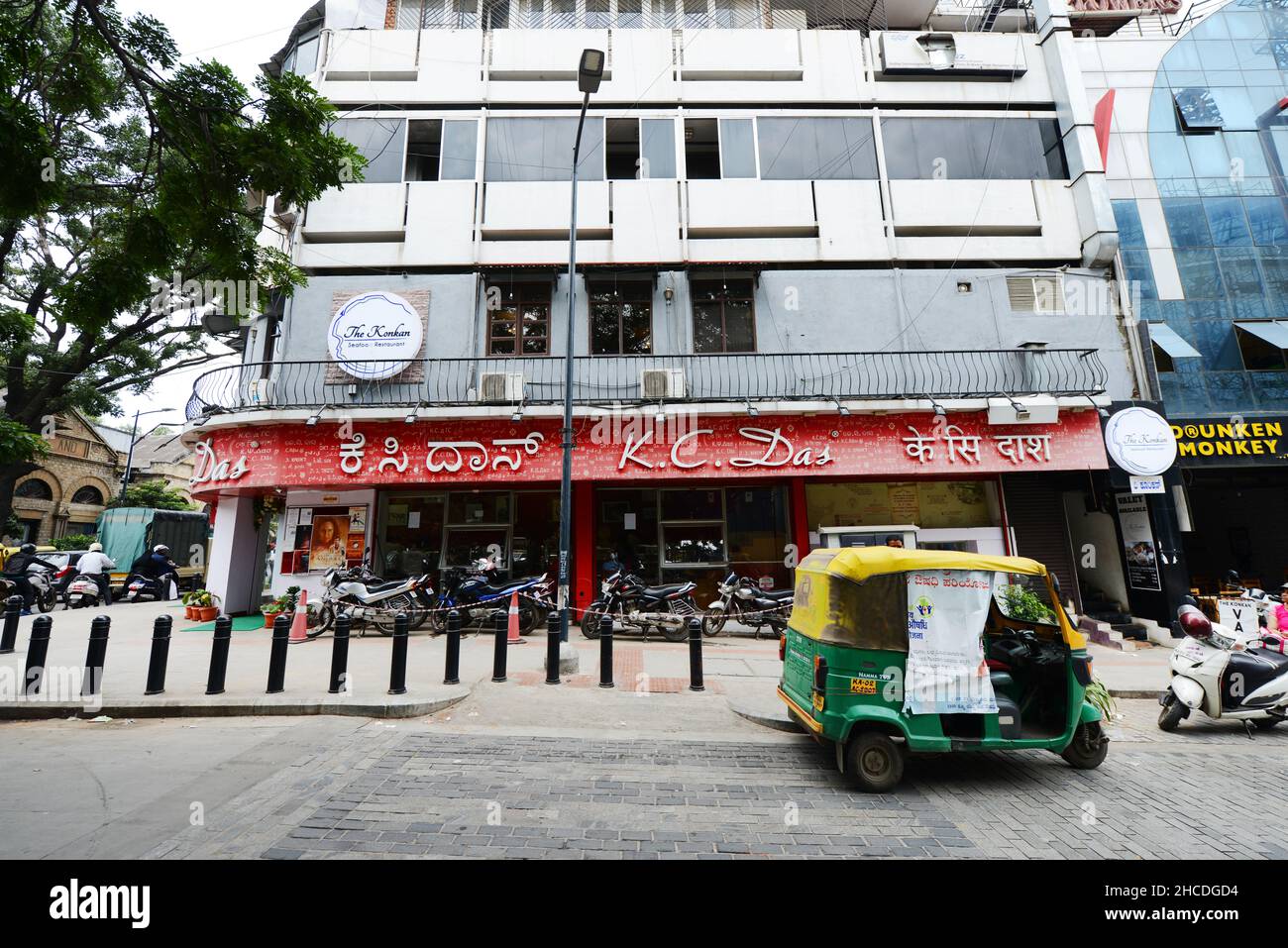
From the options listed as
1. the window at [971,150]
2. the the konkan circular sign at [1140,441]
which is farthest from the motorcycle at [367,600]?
the window at [971,150]

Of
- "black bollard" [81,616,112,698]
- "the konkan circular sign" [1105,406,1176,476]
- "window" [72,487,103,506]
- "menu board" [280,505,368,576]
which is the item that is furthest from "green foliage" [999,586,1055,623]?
"window" [72,487,103,506]

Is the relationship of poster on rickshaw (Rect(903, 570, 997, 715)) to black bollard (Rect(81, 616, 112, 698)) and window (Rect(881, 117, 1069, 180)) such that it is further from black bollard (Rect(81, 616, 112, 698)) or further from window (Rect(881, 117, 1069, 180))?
window (Rect(881, 117, 1069, 180))

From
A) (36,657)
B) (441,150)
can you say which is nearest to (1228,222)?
(441,150)

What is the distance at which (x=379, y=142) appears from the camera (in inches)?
555

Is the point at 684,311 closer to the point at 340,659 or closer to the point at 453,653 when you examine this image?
the point at 453,653

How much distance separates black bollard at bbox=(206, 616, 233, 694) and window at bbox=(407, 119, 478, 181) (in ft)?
38.8

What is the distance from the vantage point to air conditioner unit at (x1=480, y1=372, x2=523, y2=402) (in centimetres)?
1242

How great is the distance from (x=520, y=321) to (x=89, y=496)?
4158 cm

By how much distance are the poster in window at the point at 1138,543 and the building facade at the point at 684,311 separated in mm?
1078

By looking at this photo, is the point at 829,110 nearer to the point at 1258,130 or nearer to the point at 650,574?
the point at 1258,130

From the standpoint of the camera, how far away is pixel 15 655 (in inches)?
349

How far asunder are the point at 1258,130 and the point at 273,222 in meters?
26.3

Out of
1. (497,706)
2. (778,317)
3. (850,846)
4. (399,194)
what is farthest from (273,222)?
(850,846)

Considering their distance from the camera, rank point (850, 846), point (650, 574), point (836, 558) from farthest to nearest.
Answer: point (650, 574), point (836, 558), point (850, 846)
